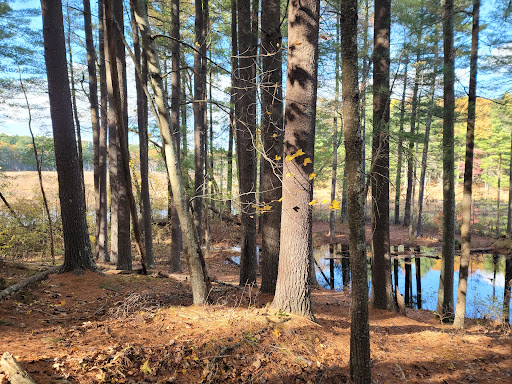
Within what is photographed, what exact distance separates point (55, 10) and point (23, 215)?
12.9 meters

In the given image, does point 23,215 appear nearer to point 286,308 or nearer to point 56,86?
point 56,86

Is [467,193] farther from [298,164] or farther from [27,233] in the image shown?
[27,233]

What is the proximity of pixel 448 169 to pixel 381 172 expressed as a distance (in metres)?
2.69

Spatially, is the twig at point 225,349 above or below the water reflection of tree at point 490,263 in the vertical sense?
above

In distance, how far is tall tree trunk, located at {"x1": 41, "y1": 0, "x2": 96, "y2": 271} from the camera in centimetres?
615

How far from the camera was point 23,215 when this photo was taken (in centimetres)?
1534

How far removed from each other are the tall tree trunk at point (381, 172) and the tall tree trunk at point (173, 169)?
170 inches

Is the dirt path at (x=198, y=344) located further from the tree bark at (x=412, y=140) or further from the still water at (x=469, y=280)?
the still water at (x=469, y=280)

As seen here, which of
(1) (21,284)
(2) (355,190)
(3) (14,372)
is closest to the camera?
(3) (14,372)

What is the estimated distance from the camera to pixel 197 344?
3439mm

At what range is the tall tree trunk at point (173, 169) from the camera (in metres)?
4.46

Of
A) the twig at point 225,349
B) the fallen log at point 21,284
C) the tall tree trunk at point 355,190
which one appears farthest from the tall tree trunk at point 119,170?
the tall tree trunk at point 355,190

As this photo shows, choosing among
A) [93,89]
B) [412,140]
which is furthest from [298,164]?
[93,89]

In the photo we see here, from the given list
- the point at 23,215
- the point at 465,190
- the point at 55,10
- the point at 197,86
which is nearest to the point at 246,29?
the point at 55,10
